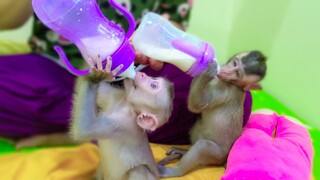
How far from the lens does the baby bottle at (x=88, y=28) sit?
79 centimetres

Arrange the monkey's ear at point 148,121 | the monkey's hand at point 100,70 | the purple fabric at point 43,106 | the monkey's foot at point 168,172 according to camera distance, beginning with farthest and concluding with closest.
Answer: the purple fabric at point 43,106 < the monkey's foot at point 168,172 < the monkey's ear at point 148,121 < the monkey's hand at point 100,70

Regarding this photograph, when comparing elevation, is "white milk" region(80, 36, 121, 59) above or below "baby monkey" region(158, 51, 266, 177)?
above

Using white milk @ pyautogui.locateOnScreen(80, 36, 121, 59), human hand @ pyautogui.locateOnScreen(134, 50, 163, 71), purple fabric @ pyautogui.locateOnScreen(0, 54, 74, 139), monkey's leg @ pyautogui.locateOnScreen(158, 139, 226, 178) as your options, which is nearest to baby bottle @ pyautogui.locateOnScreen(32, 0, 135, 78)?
white milk @ pyautogui.locateOnScreen(80, 36, 121, 59)

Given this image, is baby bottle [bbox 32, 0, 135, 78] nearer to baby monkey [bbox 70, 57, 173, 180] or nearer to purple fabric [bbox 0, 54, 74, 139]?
baby monkey [bbox 70, 57, 173, 180]

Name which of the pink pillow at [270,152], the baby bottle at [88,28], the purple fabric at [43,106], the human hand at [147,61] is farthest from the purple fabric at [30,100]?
the pink pillow at [270,152]

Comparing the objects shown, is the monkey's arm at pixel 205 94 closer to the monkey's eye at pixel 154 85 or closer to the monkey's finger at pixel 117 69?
the monkey's eye at pixel 154 85

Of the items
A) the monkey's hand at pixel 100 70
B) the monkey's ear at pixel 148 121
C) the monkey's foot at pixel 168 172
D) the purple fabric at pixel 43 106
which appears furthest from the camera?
the purple fabric at pixel 43 106

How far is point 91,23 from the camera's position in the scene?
0.82m

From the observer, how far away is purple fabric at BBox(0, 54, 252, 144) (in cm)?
118

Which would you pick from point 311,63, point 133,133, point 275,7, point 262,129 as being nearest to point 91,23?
point 133,133

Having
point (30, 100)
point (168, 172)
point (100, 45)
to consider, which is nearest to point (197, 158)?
point (168, 172)

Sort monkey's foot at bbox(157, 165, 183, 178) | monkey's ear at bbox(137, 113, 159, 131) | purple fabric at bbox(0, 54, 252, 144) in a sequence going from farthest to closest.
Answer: purple fabric at bbox(0, 54, 252, 144), monkey's foot at bbox(157, 165, 183, 178), monkey's ear at bbox(137, 113, 159, 131)

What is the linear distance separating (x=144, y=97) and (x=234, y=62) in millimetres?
292

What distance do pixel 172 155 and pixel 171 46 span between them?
0.32 m
